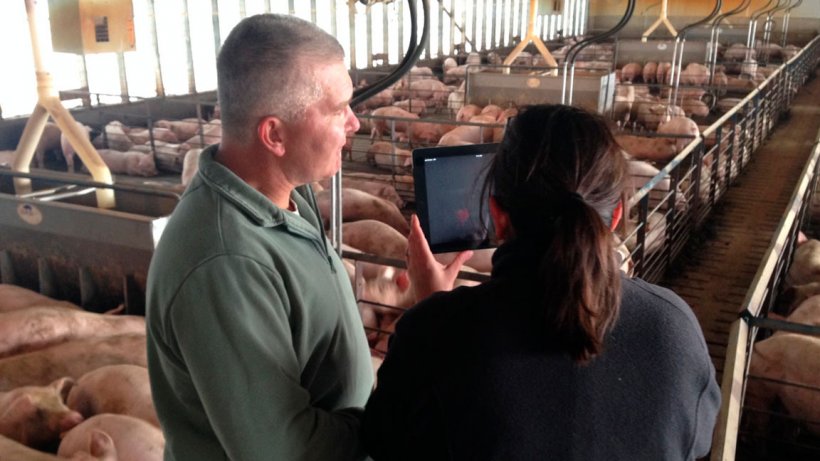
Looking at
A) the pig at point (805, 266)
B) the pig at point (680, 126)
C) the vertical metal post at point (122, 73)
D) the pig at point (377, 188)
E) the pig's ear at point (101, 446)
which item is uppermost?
the vertical metal post at point (122, 73)

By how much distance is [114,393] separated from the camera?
2967 millimetres

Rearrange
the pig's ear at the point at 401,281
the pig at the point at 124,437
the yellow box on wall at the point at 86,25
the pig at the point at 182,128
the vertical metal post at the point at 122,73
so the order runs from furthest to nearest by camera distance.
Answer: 1. the vertical metal post at the point at 122,73
2. the pig at the point at 182,128
3. the yellow box on wall at the point at 86,25
4. the pig's ear at the point at 401,281
5. the pig at the point at 124,437

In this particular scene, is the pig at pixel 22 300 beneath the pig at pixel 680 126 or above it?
beneath

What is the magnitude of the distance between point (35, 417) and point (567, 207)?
2473 millimetres

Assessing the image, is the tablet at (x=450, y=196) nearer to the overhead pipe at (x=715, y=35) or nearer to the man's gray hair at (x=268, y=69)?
the man's gray hair at (x=268, y=69)

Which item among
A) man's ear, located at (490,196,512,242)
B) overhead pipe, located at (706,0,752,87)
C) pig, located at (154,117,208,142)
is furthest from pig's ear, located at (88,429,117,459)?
overhead pipe, located at (706,0,752,87)

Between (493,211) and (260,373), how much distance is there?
0.48 m

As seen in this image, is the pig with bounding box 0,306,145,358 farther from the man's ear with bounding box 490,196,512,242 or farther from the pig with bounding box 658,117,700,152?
the pig with bounding box 658,117,700,152

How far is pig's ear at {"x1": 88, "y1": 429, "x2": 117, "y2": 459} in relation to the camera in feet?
7.84

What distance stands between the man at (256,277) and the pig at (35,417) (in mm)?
1714

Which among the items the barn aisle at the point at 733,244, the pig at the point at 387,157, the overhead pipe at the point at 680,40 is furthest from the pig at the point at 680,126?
the pig at the point at 387,157

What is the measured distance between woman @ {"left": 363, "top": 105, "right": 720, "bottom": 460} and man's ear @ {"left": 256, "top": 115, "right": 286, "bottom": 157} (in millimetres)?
375

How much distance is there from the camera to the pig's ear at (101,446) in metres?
2.39

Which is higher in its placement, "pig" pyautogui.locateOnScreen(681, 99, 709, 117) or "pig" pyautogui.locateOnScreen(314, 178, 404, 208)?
"pig" pyautogui.locateOnScreen(681, 99, 709, 117)
